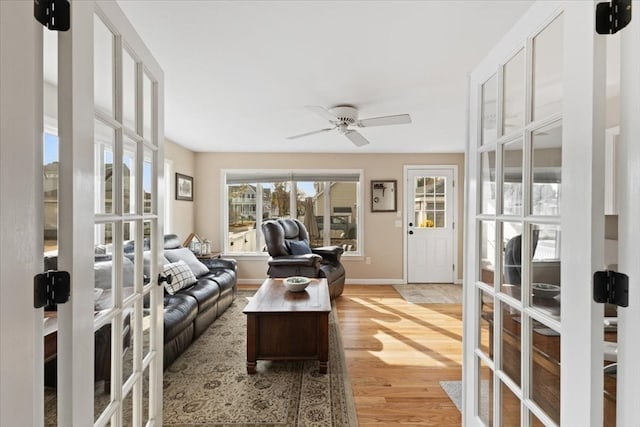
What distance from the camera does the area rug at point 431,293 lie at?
171 inches

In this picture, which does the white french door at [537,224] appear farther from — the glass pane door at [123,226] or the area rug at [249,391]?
the glass pane door at [123,226]

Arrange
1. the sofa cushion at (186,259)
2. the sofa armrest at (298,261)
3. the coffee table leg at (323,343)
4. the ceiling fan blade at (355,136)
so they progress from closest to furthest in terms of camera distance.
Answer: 1. the coffee table leg at (323,343)
2. the ceiling fan blade at (355,136)
3. the sofa cushion at (186,259)
4. the sofa armrest at (298,261)

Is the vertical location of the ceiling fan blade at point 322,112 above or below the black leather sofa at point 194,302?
above

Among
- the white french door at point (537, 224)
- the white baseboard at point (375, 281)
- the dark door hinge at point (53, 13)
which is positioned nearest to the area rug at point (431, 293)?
the white baseboard at point (375, 281)

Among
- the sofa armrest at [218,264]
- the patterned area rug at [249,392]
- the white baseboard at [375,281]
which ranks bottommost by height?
the patterned area rug at [249,392]

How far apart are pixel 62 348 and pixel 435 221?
536 cm

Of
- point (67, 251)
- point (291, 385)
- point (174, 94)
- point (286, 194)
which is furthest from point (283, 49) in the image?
point (286, 194)

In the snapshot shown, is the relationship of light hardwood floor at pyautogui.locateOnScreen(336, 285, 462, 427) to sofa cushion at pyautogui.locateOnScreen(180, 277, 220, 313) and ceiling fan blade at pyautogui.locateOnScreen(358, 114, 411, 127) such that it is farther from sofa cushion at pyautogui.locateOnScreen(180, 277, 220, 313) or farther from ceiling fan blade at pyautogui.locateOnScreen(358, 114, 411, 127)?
ceiling fan blade at pyautogui.locateOnScreen(358, 114, 411, 127)

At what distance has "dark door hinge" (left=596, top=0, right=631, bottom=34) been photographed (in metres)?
0.74

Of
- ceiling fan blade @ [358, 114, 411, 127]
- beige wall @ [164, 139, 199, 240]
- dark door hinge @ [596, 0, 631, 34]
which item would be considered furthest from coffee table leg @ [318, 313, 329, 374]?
beige wall @ [164, 139, 199, 240]

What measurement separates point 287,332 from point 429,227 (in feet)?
12.3

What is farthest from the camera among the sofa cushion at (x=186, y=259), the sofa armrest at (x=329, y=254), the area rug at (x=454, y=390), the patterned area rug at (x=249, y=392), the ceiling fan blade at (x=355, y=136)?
the sofa armrest at (x=329, y=254)

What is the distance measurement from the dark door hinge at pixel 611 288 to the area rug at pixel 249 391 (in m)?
1.58

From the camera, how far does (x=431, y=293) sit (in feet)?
15.5
